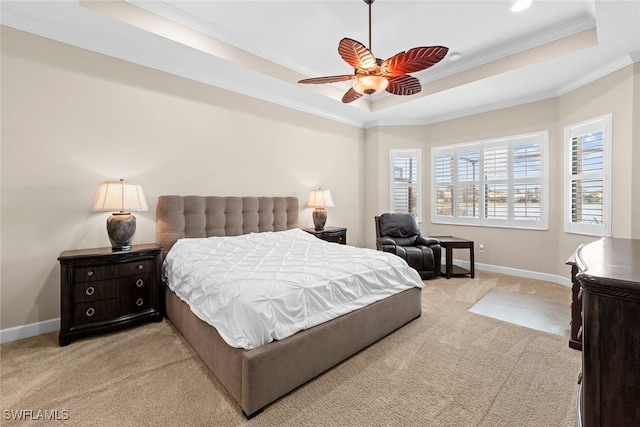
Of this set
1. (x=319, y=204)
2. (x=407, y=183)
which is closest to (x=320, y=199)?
(x=319, y=204)

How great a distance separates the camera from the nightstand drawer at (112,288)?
247cm

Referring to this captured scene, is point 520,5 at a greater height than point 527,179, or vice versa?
point 520,5

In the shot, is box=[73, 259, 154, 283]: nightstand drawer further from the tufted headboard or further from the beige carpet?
the beige carpet

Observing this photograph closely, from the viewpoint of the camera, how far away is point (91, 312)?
2.51m

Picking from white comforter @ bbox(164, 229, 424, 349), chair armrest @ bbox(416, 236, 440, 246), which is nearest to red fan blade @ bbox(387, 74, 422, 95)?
white comforter @ bbox(164, 229, 424, 349)

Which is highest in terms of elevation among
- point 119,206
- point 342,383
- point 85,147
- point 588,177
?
point 85,147

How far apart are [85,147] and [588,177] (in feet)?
19.8

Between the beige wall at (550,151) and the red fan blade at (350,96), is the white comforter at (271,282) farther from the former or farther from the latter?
the beige wall at (550,151)

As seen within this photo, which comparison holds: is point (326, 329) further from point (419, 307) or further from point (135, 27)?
point (135, 27)

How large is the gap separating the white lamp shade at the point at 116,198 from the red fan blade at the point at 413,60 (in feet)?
8.65

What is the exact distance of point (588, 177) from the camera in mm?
3762

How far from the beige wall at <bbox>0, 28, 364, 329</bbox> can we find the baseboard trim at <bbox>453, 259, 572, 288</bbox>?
4035 mm

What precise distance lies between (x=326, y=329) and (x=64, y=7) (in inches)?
134

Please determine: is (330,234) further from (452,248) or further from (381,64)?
(381,64)
